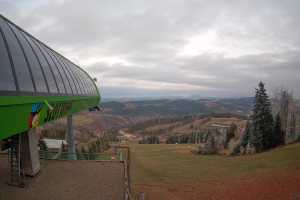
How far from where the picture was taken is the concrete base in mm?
13430

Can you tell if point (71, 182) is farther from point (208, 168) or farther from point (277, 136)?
point (277, 136)

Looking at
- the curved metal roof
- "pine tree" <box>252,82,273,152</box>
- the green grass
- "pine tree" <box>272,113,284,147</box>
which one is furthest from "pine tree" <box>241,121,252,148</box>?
the curved metal roof

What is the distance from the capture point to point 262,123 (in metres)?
40.4

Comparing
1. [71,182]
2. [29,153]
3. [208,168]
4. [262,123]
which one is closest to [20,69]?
[29,153]

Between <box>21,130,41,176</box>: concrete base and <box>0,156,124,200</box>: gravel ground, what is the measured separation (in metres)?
0.43

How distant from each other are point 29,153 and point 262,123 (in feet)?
114

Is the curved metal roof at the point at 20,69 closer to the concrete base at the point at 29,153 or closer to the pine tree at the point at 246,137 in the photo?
the concrete base at the point at 29,153

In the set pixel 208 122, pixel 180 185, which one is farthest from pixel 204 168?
pixel 208 122

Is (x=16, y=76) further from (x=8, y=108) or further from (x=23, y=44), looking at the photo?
(x=23, y=44)

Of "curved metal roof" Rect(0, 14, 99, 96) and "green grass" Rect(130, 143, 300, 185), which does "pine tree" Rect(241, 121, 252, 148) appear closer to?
"green grass" Rect(130, 143, 300, 185)

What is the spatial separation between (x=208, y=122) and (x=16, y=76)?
15076cm

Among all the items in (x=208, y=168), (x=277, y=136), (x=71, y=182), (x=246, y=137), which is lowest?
(x=208, y=168)

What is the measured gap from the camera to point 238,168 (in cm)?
2831

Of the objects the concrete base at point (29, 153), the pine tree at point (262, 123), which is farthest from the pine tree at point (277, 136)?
the concrete base at point (29, 153)
